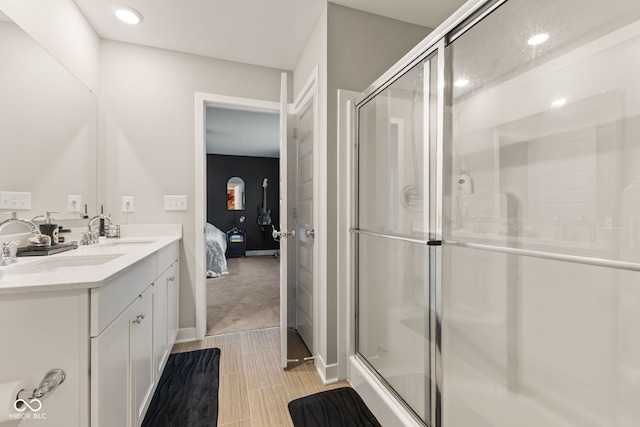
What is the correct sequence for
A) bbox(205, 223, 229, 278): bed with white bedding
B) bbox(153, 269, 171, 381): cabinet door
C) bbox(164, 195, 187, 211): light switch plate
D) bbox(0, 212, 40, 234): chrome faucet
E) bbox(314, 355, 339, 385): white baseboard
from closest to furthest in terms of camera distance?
bbox(0, 212, 40, 234): chrome faucet → bbox(153, 269, 171, 381): cabinet door → bbox(314, 355, 339, 385): white baseboard → bbox(164, 195, 187, 211): light switch plate → bbox(205, 223, 229, 278): bed with white bedding

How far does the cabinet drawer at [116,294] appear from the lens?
2.86ft

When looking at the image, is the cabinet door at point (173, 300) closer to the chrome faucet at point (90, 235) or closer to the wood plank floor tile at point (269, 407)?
the chrome faucet at point (90, 235)

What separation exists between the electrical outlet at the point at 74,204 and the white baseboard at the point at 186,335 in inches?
47.6

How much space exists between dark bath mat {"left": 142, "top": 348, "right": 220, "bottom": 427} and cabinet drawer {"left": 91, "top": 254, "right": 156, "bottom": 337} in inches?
27.5

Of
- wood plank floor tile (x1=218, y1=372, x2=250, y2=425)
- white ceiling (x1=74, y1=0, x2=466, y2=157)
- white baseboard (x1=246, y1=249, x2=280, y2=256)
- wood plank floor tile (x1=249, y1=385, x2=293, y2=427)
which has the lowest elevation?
wood plank floor tile (x1=249, y1=385, x2=293, y2=427)

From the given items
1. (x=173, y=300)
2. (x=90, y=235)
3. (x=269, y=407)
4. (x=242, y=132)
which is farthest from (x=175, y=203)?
(x=242, y=132)

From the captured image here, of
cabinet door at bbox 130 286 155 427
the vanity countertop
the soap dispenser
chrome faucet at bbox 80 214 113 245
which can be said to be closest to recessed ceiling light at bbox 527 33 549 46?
the vanity countertop

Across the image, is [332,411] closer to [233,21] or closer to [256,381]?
[256,381]

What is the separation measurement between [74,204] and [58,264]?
0.70 metres

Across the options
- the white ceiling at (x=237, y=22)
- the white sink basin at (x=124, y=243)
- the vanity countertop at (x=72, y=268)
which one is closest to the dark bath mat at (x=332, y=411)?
the vanity countertop at (x=72, y=268)

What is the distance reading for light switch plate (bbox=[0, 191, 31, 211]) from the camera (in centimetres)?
133

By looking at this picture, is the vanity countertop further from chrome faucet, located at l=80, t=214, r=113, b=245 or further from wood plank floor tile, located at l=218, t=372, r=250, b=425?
wood plank floor tile, located at l=218, t=372, r=250, b=425

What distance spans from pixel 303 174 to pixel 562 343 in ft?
6.34

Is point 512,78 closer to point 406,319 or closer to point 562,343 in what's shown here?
point 562,343
